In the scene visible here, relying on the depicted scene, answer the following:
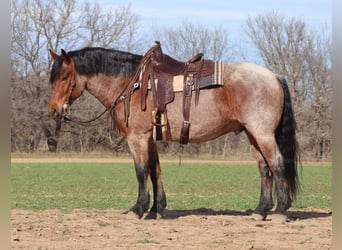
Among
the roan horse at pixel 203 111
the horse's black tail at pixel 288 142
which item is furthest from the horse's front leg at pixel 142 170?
the horse's black tail at pixel 288 142

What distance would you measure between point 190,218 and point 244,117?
5.75 feet

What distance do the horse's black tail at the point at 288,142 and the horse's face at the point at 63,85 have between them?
3.14 m

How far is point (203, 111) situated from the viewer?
8523 mm

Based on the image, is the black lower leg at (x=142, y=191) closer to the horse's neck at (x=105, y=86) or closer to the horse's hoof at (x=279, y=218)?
the horse's neck at (x=105, y=86)

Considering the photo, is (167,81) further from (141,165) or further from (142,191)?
(142,191)

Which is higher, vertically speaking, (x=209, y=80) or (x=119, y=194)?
(x=209, y=80)

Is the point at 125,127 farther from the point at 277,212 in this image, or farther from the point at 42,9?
the point at 42,9

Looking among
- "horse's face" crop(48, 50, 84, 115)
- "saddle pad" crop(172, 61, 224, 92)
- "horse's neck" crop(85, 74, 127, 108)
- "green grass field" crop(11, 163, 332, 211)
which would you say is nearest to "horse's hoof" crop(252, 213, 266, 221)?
"green grass field" crop(11, 163, 332, 211)

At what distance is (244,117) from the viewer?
853 centimetres

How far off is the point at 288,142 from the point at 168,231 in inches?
95.2

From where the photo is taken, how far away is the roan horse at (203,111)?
8.52 meters

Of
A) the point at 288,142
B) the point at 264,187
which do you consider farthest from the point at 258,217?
the point at 288,142

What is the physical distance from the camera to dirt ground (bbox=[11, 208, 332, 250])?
657 centimetres

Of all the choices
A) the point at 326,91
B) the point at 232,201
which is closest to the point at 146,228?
the point at 232,201
